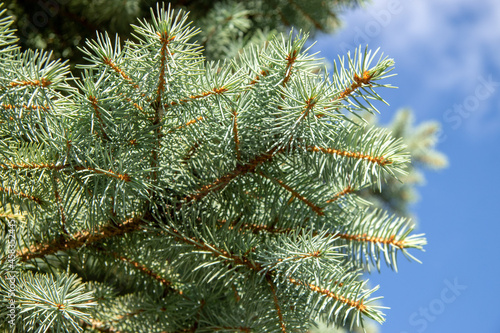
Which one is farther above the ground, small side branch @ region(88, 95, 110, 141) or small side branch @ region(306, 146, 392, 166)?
small side branch @ region(306, 146, 392, 166)

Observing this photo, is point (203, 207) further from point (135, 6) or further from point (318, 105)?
point (135, 6)

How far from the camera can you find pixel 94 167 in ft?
1.63

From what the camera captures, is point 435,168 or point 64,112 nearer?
point 64,112

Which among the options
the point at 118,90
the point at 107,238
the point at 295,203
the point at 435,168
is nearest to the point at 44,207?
the point at 107,238

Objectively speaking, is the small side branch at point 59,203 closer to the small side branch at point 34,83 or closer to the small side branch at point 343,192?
the small side branch at point 34,83

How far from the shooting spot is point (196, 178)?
1.89 feet

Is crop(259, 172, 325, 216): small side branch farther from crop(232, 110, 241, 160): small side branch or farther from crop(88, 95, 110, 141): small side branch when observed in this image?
crop(88, 95, 110, 141): small side branch

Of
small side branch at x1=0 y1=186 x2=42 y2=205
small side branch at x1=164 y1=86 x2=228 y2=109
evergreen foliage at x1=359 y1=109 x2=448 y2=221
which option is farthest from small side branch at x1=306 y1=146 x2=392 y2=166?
evergreen foliage at x1=359 y1=109 x2=448 y2=221

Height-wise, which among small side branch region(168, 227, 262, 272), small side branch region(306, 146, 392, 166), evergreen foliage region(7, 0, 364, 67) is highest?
evergreen foliage region(7, 0, 364, 67)

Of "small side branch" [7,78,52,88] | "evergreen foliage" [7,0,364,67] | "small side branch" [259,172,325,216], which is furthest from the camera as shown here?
"evergreen foliage" [7,0,364,67]

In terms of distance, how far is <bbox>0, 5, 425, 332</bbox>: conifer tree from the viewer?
49cm

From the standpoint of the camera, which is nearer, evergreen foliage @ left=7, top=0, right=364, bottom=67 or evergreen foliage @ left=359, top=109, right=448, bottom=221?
evergreen foliage @ left=7, top=0, right=364, bottom=67

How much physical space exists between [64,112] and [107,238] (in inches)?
7.3

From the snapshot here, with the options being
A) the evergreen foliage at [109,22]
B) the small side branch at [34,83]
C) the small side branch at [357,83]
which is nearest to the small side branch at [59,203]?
the small side branch at [34,83]
